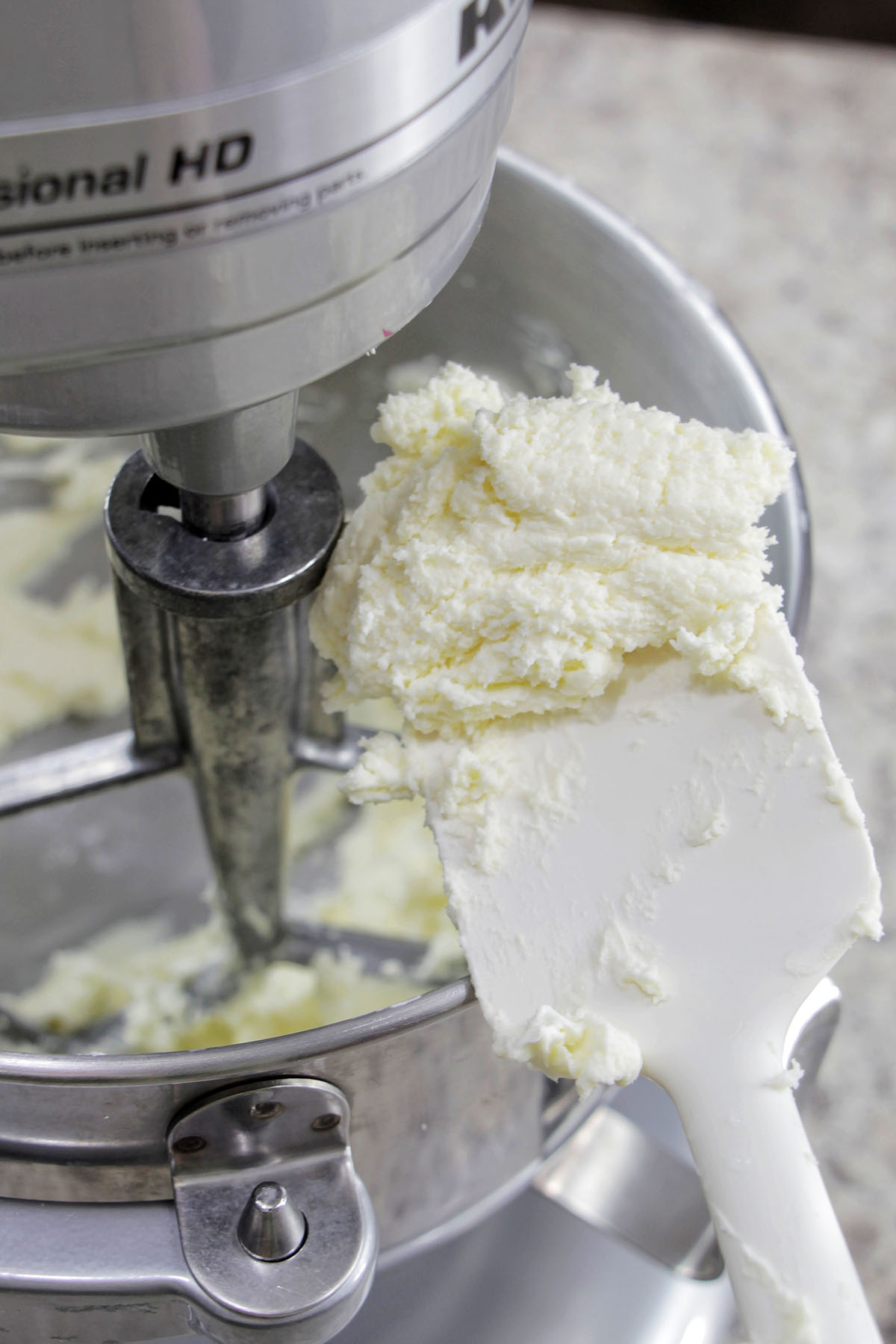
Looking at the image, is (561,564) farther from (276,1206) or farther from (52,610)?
(52,610)

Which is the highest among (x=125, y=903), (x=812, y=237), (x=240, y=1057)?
(x=240, y=1057)

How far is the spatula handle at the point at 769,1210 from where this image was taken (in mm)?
329

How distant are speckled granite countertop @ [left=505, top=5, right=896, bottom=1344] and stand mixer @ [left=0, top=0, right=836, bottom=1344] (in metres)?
0.37

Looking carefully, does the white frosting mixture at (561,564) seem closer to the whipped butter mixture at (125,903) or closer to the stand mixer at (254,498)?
the stand mixer at (254,498)

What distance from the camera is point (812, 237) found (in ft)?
3.57

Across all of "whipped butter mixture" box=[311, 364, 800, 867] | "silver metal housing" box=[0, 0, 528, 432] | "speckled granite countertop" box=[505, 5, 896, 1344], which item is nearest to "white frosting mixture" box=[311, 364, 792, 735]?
"whipped butter mixture" box=[311, 364, 800, 867]

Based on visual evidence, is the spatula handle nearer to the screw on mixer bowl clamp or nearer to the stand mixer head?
the screw on mixer bowl clamp

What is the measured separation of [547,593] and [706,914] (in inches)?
4.5

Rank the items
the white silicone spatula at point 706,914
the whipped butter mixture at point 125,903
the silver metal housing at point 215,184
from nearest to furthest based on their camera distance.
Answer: the silver metal housing at point 215,184 < the white silicone spatula at point 706,914 < the whipped butter mixture at point 125,903

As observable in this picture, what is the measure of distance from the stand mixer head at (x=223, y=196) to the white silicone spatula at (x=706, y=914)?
0.15m

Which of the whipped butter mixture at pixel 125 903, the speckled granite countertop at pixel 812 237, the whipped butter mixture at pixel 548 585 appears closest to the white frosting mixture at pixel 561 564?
the whipped butter mixture at pixel 548 585

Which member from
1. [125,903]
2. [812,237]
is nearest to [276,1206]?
[125,903]

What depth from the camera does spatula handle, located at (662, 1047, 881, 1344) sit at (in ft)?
1.08

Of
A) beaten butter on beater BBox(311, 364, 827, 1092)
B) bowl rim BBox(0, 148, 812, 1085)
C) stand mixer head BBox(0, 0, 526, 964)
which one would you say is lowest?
bowl rim BBox(0, 148, 812, 1085)
